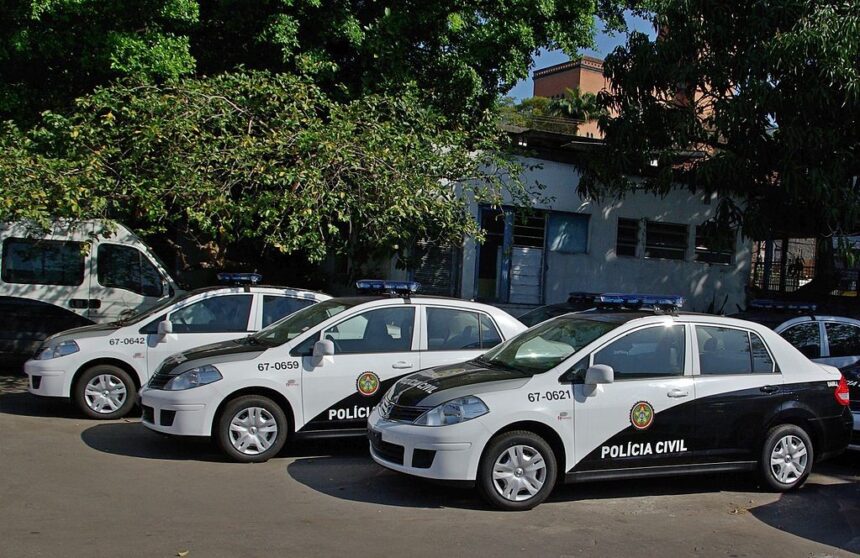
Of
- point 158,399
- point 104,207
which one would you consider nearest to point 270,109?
point 104,207

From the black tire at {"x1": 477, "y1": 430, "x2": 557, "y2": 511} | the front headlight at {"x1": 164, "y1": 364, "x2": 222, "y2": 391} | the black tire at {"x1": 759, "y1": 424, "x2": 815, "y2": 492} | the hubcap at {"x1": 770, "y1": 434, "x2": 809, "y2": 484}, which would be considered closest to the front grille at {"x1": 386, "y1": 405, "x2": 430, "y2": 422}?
the black tire at {"x1": 477, "y1": 430, "x2": 557, "y2": 511}

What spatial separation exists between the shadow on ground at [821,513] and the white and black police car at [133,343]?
560 centimetres

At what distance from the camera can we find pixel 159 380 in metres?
7.52

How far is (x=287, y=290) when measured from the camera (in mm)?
9594

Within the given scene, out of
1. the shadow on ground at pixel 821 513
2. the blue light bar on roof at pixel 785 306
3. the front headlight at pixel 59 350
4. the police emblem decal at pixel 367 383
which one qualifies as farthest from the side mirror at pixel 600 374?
the blue light bar on roof at pixel 785 306

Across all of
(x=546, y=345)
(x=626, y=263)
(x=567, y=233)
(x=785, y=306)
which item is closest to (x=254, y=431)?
(x=546, y=345)

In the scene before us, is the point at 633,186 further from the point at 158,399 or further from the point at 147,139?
the point at 158,399

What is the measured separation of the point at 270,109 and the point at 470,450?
24.3 feet

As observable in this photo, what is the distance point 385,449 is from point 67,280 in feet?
23.0

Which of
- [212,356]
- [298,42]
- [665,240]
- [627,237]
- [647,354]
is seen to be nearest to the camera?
[647,354]

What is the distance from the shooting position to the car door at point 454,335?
8008 millimetres

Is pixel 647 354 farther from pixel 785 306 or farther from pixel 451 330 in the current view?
pixel 785 306

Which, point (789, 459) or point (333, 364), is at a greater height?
point (333, 364)

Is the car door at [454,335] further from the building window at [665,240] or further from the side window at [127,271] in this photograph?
the building window at [665,240]
